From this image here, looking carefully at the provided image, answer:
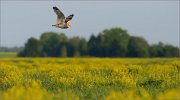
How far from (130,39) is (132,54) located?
226 inches

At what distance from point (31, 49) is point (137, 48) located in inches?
629

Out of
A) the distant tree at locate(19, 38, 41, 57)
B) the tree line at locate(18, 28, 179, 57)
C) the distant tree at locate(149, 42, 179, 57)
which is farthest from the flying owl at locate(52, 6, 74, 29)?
the distant tree at locate(19, 38, 41, 57)

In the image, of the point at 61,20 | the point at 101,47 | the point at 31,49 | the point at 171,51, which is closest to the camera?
the point at 61,20

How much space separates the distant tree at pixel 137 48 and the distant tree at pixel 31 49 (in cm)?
1389

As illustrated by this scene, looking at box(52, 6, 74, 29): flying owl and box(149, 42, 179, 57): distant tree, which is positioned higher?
box(149, 42, 179, 57): distant tree

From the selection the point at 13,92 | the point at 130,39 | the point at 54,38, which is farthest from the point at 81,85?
the point at 54,38

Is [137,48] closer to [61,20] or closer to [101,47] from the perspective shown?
[101,47]

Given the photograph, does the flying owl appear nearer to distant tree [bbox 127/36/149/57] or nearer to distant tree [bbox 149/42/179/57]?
distant tree [bbox 127/36/149/57]

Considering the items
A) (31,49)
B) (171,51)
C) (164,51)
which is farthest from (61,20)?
(31,49)

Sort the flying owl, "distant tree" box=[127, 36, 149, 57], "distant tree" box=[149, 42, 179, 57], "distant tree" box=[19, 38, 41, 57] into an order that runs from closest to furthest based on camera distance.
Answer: the flying owl, "distant tree" box=[127, 36, 149, 57], "distant tree" box=[149, 42, 179, 57], "distant tree" box=[19, 38, 41, 57]

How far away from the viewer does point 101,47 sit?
254 ft

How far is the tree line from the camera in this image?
253ft

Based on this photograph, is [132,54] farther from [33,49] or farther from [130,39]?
[33,49]

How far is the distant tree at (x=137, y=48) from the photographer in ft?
250
